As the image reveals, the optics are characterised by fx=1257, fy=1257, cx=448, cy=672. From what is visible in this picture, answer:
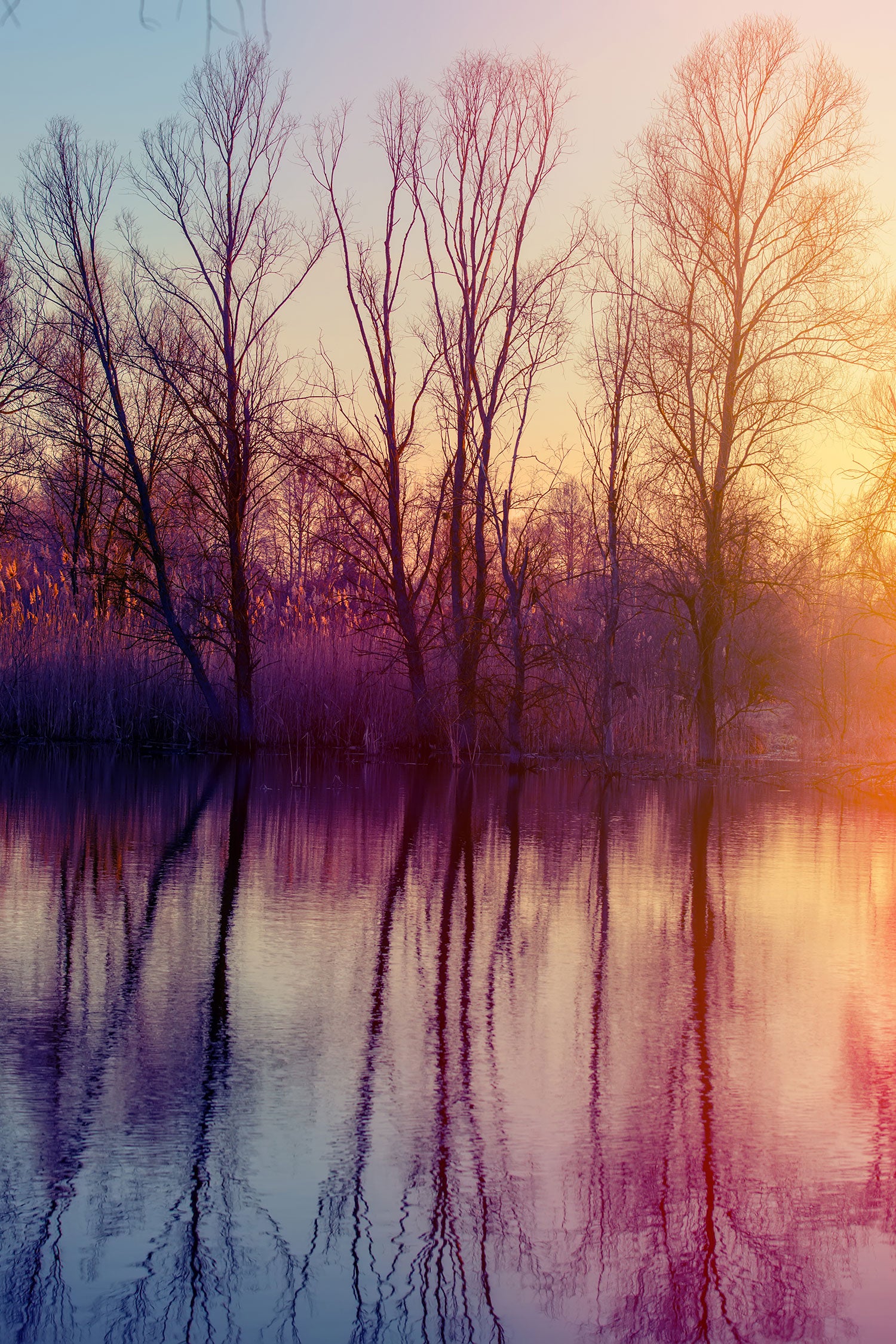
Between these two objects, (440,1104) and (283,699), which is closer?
(440,1104)

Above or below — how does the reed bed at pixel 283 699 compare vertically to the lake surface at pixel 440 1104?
above

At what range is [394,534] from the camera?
17.4 m

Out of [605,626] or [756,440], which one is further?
[756,440]

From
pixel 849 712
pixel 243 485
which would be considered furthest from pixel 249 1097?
pixel 849 712

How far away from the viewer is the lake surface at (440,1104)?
249cm

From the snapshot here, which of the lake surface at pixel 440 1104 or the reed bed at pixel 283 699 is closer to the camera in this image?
the lake surface at pixel 440 1104

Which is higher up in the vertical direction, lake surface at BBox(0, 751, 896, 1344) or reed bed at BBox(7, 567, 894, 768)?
reed bed at BBox(7, 567, 894, 768)

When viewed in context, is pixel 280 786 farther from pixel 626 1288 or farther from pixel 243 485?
pixel 626 1288

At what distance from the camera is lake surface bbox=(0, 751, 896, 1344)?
249cm

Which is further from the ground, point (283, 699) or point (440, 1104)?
point (283, 699)

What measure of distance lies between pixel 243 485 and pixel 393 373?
273 centimetres

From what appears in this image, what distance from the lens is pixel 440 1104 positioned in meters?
3.49

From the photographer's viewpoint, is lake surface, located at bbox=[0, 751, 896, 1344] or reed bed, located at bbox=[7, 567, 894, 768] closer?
→ lake surface, located at bbox=[0, 751, 896, 1344]

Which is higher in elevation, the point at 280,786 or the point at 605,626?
the point at 605,626
